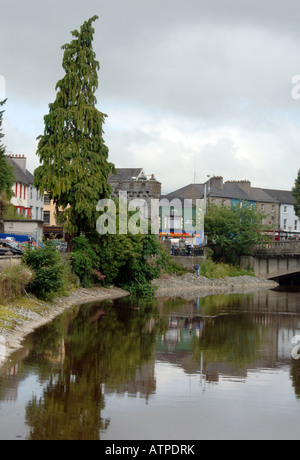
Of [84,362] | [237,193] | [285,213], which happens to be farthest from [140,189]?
[285,213]

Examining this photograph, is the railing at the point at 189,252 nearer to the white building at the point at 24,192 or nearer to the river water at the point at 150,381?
the white building at the point at 24,192

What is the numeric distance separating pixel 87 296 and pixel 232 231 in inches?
1454

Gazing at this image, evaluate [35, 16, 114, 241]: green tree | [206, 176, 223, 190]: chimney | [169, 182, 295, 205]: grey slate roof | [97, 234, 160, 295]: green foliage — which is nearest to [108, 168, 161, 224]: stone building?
[97, 234, 160, 295]: green foliage

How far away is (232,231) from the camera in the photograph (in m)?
81.8

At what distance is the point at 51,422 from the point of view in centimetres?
1627

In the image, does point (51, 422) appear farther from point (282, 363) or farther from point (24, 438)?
point (282, 363)

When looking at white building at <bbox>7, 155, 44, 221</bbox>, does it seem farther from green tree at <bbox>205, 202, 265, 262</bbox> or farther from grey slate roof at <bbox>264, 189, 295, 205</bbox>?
grey slate roof at <bbox>264, 189, 295, 205</bbox>

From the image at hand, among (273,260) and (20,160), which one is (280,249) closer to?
(273,260)

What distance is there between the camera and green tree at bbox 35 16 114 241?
49.5m

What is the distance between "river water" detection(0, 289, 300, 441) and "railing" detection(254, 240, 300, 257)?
45.7 metres

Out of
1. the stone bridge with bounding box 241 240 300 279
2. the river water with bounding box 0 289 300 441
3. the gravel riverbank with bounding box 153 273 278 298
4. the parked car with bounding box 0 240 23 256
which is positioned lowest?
the gravel riverbank with bounding box 153 273 278 298

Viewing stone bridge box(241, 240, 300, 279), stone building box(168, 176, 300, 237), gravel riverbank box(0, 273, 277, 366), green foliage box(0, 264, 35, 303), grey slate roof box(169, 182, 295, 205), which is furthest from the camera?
grey slate roof box(169, 182, 295, 205)

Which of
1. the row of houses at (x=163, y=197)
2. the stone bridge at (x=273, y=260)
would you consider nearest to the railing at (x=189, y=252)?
the row of houses at (x=163, y=197)
